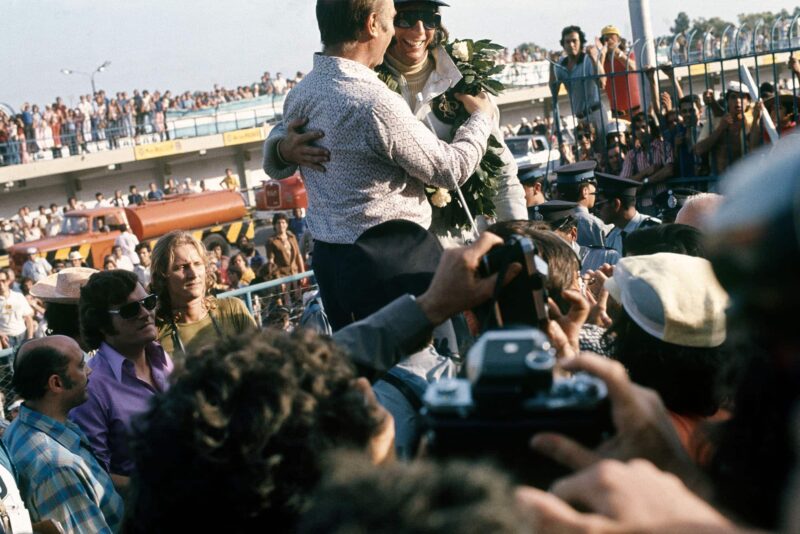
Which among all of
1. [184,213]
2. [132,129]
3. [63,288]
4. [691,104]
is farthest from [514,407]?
[132,129]

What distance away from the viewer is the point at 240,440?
1295mm

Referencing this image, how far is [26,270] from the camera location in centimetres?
1881

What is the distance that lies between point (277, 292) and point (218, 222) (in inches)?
793

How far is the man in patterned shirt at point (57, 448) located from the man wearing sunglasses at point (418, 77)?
1.23m

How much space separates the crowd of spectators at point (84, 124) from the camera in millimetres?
33406

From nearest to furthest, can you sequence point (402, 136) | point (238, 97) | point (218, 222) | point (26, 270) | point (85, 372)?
point (402, 136), point (85, 372), point (26, 270), point (218, 222), point (238, 97)

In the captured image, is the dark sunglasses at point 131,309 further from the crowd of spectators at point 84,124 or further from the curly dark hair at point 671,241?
the crowd of spectators at point 84,124

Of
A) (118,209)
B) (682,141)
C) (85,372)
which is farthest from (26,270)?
(85,372)

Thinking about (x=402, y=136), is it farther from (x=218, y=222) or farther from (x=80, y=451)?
(x=218, y=222)

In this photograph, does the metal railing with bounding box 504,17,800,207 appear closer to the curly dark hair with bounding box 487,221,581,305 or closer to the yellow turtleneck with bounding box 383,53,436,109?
the yellow turtleneck with bounding box 383,53,436,109

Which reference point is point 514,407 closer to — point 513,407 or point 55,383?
point 513,407

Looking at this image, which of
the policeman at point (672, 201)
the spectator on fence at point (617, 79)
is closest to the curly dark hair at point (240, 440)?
the policeman at point (672, 201)

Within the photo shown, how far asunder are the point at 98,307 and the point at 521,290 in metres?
2.58

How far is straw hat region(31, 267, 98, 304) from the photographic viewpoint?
454 centimetres
